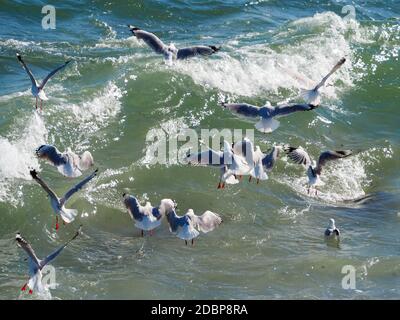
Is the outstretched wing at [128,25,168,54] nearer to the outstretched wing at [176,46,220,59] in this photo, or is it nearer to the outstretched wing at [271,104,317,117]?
the outstretched wing at [176,46,220,59]

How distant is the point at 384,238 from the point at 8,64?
773 centimetres

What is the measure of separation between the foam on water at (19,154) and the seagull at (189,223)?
2.02 m

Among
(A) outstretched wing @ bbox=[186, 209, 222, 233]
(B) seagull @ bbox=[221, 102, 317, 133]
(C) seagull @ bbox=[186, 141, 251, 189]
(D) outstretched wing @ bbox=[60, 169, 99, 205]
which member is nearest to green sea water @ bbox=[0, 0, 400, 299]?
(A) outstretched wing @ bbox=[186, 209, 222, 233]

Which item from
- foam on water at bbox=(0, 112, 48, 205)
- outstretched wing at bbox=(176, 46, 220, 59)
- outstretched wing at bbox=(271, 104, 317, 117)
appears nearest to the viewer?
foam on water at bbox=(0, 112, 48, 205)

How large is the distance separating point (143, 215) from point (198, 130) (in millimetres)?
3756

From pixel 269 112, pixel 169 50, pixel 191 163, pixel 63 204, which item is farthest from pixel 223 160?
pixel 169 50

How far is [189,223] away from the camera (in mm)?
8289

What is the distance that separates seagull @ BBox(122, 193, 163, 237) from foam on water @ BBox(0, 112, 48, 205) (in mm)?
1615

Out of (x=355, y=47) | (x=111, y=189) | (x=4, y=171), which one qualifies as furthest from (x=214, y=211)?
(x=355, y=47)

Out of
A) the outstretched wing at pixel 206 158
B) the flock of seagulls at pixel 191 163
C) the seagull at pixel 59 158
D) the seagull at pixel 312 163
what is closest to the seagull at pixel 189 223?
the flock of seagulls at pixel 191 163

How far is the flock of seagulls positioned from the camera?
8.21 metres

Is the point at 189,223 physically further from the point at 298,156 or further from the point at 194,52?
the point at 194,52
